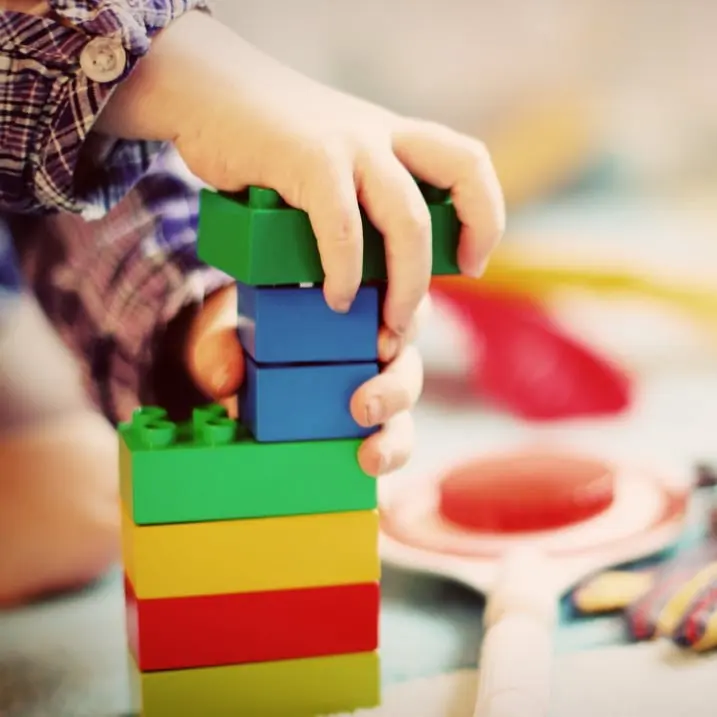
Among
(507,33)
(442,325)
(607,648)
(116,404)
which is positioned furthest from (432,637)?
(507,33)

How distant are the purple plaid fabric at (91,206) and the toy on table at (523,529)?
25 cm

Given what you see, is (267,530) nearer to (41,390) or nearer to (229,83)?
(229,83)

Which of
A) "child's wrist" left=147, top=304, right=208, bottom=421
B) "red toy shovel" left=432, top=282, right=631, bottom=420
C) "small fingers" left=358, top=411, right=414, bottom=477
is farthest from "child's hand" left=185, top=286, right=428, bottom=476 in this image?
"red toy shovel" left=432, top=282, right=631, bottom=420

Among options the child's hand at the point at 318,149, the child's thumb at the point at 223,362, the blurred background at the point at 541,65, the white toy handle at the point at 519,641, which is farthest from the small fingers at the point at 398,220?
the blurred background at the point at 541,65

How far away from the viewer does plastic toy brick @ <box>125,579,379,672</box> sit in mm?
733

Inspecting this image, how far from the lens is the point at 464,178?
0.73m

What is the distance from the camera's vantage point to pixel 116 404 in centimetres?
108

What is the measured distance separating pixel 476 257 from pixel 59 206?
298 millimetres

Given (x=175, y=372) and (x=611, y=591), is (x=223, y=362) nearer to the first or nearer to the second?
(x=175, y=372)

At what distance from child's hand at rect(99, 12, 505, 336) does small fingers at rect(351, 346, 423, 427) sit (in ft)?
0.10

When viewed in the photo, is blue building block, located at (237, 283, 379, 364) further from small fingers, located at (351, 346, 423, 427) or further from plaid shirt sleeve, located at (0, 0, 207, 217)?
plaid shirt sleeve, located at (0, 0, 207, 217)

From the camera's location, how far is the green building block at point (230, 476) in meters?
0.72

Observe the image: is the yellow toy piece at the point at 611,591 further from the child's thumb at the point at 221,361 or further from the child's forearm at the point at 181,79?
the child's forearm at the point at 181,79

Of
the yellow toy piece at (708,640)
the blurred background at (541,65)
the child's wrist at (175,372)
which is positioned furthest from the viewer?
the blurred background at (541,65)
